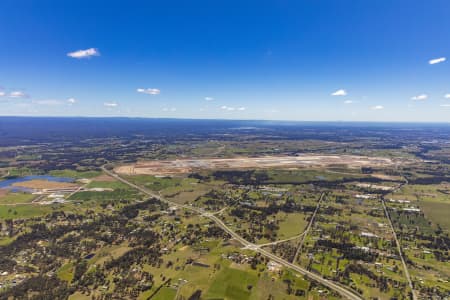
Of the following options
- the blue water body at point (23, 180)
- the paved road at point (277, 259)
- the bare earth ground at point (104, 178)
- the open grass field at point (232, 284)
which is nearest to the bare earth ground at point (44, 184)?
the blue water body at point (23, 180)

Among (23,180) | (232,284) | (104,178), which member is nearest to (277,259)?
(232,284)

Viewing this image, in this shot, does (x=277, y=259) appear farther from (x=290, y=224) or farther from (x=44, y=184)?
(x=44, y=184)

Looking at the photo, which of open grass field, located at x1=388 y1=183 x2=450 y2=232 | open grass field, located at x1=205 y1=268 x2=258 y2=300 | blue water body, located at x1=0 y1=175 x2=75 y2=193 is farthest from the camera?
blue water body, located at x1=0 y1=175 x2=75 y2=193

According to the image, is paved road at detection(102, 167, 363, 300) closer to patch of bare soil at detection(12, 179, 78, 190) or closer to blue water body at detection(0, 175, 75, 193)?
patch of bare soil at detection(12, 179, 78, 190)

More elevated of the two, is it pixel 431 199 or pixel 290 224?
pixel 431 199

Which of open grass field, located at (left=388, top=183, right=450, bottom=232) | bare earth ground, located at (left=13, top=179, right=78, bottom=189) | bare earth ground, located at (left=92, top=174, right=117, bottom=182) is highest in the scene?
bare earth ground, located at (left=92, top=174, right=117, bottom=182)

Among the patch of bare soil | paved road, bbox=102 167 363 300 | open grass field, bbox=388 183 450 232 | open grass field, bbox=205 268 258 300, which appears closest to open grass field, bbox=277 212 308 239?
paved road, bbox=102 167 363 300

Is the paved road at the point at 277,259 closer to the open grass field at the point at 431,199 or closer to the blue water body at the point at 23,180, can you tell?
the open grass field at the point at 431,199

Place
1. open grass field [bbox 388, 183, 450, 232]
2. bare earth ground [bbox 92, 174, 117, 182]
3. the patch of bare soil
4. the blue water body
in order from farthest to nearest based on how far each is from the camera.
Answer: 1. bare earth ground [bbox 92, 174, 117, 182]
2. the patch of bare soil
3. the blue water body
4. open grass field [bbox 388, 183, 450, 232]

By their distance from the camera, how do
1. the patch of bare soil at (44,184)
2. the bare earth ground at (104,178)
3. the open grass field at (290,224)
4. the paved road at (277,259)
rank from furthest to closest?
the bare earth ground at (104,178)
the patch of bare soil at (44,184)
the open grass field at (290,224)
the paved road at (277,259)

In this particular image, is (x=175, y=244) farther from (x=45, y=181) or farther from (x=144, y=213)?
(x=45, y=181)

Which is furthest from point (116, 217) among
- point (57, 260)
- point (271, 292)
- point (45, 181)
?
point (45, 181)
